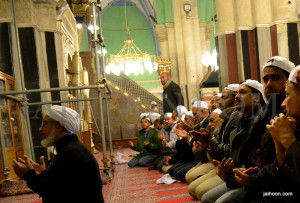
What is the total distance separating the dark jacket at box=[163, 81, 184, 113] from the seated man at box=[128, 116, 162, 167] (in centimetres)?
64

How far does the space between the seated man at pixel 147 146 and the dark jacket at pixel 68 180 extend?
553 centimetres

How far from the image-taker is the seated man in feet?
27.2

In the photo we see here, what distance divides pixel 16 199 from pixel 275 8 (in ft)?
19.6

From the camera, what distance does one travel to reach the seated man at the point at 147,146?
27.2 feet

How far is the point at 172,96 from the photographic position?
28.1 ft

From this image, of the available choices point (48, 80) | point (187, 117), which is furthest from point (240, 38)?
point (48, 80)

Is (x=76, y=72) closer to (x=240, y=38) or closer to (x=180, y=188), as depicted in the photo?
(x=240, y=38)

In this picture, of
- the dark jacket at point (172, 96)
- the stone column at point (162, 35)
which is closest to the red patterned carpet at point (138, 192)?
the dark jacket at point (172, 96)

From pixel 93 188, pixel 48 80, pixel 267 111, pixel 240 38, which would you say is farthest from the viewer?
pixel 240 38

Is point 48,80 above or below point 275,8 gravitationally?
below

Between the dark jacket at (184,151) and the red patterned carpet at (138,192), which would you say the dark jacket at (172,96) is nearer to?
the red patterned carpet at (138,192)

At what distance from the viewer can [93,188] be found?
2.73 metres
